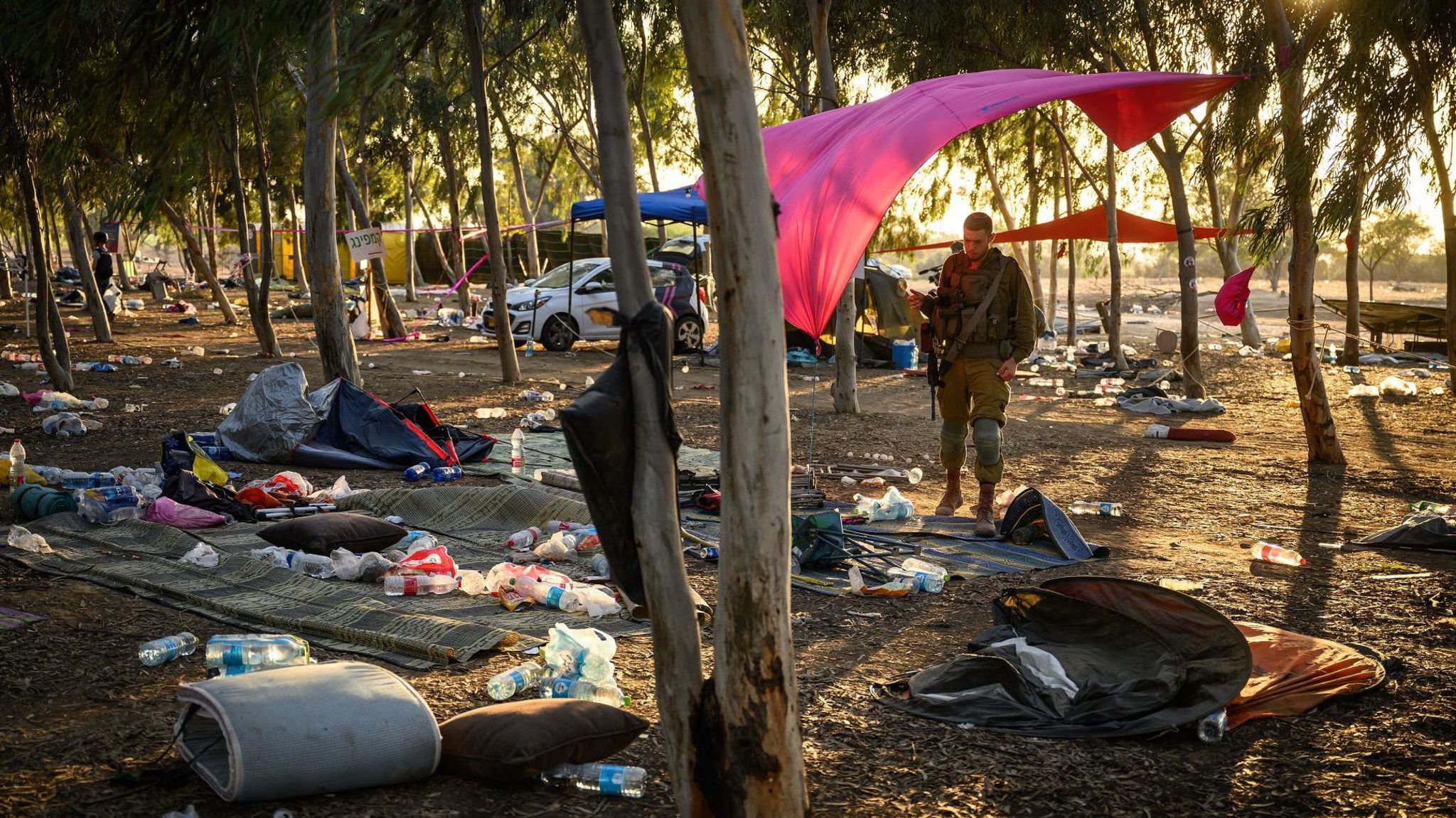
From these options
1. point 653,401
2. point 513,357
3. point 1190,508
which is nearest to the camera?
point 653,401

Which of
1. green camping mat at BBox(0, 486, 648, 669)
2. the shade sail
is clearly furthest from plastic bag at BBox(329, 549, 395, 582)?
the shade sail

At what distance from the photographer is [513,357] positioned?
1564 centimetres

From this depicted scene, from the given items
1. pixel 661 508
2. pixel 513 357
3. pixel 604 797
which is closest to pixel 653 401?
pixel 661 508

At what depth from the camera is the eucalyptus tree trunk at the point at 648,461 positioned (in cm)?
312

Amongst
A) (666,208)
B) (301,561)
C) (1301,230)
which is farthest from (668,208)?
(301,561)

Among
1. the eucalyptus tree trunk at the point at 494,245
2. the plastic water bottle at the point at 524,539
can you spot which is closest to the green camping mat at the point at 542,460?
the plastic water bottle at the point at 524,539

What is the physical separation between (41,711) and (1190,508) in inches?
286

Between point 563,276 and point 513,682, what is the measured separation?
58.6 ft

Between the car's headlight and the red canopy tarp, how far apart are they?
26.0ft

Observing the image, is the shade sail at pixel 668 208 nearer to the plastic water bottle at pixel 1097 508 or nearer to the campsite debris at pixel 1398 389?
the plastic water bottle at pixel 1097 508

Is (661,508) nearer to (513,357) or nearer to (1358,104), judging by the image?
(1358,104)

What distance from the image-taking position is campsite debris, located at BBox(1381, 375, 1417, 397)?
15.9m

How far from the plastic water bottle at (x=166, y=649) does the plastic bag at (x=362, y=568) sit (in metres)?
1.23

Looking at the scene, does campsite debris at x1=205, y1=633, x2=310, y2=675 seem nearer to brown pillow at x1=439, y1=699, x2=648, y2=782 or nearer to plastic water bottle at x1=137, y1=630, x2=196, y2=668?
plastic water bottle at x1=137, y1=630, x2=196, y2=668
